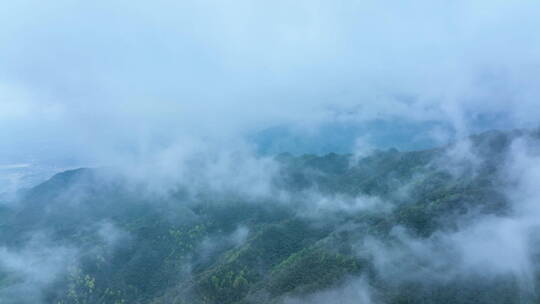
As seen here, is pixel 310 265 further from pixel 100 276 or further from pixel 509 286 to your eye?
pixel 100 276

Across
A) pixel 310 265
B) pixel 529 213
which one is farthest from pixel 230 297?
pixel 529 213

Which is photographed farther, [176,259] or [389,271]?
[176,259]

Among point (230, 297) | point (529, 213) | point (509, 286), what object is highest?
point (529, 213)

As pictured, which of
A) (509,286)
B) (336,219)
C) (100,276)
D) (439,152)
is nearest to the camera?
(509,286)

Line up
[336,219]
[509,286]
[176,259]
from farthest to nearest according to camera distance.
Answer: [336,219] → [176,259] → [509,286]

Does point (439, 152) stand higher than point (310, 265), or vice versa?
point (439, 152)

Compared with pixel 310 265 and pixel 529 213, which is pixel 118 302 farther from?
pixel 529 213

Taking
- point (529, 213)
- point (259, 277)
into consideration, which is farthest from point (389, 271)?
point (529, 213)
